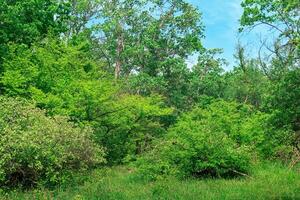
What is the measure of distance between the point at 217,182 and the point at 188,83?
23.2m

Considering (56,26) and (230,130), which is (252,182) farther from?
(56,26)

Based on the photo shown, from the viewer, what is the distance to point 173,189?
15406 millimetres

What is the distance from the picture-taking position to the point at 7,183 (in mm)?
15945

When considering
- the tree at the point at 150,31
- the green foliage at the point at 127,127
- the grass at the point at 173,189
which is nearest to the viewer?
the grass at the point at 173,189

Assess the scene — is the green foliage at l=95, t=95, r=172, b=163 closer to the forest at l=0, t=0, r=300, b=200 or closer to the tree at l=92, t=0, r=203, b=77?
the forest at l=0, t=0, r=300, b=200

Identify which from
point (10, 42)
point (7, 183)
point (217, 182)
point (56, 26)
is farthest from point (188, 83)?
point (7, 183)

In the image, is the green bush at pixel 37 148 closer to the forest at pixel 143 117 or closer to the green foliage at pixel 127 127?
the forest at pixel 143 117

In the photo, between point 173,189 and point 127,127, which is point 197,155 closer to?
point 173,189

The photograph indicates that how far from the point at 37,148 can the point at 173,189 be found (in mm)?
4519

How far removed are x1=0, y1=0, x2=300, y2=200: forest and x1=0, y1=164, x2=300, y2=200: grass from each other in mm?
56

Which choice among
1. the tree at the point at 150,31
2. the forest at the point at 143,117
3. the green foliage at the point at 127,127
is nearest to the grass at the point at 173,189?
the forest at the point at 143,117

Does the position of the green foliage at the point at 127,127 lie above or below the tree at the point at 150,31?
below

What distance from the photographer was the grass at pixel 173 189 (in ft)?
46.0

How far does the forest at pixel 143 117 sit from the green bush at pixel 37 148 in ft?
0.14
